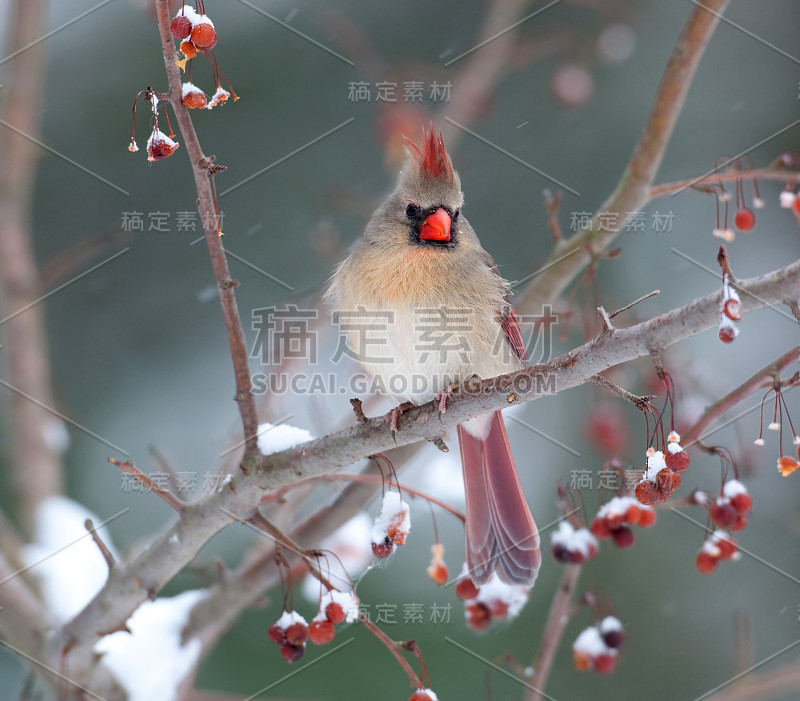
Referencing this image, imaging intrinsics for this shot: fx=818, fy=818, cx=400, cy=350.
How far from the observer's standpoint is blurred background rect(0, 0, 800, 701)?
3875 millimetres

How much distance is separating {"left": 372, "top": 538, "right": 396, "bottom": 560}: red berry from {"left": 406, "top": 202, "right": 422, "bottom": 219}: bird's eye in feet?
3.71

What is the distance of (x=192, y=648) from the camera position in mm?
2502

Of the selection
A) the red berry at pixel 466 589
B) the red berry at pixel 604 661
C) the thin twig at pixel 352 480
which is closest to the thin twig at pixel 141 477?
the thin twig at pixel 352 480

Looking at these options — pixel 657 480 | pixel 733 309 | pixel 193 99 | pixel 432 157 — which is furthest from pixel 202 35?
pixel 657 480

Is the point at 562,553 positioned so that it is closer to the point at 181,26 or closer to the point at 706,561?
the point at 706,561

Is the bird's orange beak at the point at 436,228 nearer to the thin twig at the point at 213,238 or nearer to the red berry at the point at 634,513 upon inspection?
the thin twig at the point at 213,238

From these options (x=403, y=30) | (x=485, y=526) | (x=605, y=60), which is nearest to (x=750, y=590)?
(x=485, y=526)

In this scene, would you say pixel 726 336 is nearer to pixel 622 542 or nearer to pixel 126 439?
pixel 622 542

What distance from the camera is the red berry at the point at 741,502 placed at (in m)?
2.05

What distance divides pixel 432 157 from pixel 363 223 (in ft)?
4.95

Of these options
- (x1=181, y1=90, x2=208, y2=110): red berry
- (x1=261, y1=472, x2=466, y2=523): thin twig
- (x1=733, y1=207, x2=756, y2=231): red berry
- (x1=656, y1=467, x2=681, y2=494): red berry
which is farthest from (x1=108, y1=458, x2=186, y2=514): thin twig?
(x1=733, y1=207, x2=756, y2=231): red berry

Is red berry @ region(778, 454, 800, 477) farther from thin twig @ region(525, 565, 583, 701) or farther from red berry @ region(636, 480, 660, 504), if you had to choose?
thin twig @ region(525, 565, 583, 701)

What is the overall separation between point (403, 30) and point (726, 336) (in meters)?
3.50

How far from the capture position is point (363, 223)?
409cm
